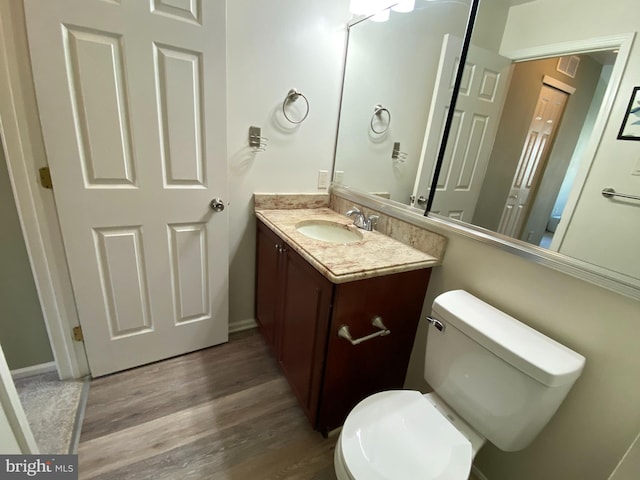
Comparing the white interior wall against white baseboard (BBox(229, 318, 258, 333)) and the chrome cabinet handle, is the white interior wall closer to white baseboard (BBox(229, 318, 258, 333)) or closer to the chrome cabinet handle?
white baseboard (BBox(229, 318, 258, 333))

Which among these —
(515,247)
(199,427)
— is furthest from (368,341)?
(199,427)

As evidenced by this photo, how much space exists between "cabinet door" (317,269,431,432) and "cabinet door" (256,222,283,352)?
499 mm

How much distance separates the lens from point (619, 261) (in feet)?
2.87

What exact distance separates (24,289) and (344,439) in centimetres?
161

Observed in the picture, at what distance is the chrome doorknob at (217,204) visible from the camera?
1.52 metres

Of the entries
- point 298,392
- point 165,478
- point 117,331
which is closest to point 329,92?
point 298,392

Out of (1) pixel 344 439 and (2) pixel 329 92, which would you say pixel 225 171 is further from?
(1) pixel 344 439

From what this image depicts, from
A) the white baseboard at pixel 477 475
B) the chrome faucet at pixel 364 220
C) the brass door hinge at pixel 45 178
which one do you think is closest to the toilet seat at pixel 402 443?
the white baseboard at pixel 477 475

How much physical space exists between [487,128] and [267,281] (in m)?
1.46

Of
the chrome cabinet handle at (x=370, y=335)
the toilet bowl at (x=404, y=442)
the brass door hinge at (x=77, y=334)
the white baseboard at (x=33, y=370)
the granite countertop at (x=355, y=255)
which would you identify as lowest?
the white baseboard at (x=33, y=370)

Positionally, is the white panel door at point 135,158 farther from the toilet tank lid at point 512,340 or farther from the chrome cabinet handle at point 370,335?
the toilet tank lid at point 512,340

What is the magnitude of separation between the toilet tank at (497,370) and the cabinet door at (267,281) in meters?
0.82

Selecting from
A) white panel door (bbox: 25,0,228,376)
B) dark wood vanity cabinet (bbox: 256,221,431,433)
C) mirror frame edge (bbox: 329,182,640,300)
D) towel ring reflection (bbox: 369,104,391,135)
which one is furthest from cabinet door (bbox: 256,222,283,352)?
towel ring reflection (bbox: 369,104,391,135)

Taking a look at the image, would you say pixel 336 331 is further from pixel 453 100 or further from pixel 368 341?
pixel 453 100
